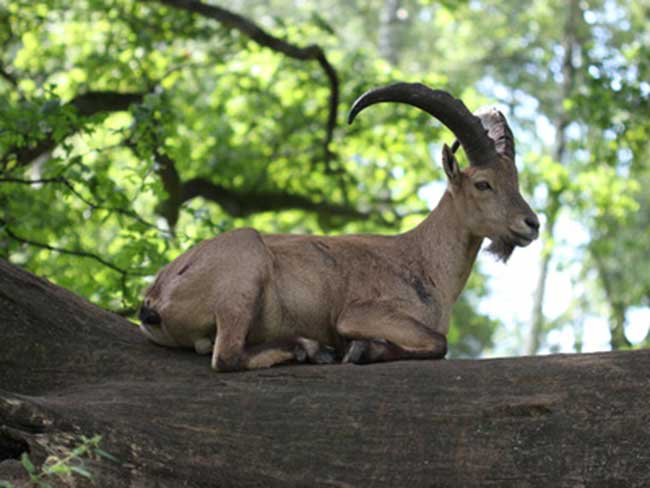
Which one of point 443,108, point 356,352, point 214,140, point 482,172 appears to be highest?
point 214,140

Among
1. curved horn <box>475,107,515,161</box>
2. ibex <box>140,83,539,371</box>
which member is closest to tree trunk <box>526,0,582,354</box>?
curved horn <box>475,107,515,161</box>

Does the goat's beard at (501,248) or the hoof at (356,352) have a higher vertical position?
the goat's beard at (501,248)

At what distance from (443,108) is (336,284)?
1755mm

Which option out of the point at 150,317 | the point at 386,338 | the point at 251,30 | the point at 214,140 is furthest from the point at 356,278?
the point at 214,140

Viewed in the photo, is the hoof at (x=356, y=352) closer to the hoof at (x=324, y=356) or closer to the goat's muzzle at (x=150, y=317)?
the hoof at (x=324, y=356)

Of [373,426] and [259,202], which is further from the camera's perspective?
[259,202]

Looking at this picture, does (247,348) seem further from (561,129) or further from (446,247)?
(561,129)

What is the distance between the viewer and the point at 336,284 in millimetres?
8234

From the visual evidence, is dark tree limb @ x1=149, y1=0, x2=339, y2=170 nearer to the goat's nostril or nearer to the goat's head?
the goat's head

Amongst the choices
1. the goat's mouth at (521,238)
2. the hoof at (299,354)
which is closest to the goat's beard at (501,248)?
the goat's mouth at (521,238)

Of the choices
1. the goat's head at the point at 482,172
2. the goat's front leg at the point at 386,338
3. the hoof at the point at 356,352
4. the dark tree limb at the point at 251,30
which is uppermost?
the dark tree limb at the point at 251,30

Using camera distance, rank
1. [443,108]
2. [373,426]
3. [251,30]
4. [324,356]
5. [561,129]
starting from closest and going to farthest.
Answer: [373,426], [324,356], [443,108], [251,30], [561,129]

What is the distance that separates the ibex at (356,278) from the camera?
7.40 meters

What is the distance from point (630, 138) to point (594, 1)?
14.5 meters
